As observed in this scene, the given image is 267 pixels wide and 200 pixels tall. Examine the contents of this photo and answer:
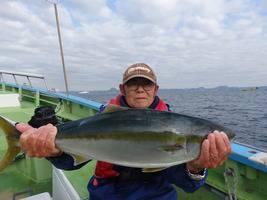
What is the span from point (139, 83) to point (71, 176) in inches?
110

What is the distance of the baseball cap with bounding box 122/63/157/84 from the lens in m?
3.09

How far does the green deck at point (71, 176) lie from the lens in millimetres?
3794

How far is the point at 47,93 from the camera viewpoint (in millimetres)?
10172

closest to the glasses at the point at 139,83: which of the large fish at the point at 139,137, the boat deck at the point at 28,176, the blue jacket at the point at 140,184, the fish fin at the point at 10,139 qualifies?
the large fish at the point at 139,137

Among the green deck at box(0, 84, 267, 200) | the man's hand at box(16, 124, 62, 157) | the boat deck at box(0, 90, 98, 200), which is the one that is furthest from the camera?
the boat deck at box(0, 90, 98, 200)

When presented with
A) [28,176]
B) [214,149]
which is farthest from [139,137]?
[28,176]

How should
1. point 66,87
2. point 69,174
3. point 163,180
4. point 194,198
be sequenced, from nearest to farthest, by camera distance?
point 163,180 → point 194,198 → point 69,174 → point 66,87

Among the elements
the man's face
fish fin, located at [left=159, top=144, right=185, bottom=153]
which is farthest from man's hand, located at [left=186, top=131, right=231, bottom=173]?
the man's face

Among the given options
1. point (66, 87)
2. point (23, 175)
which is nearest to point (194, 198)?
point (23, 175)

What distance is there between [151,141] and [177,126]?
0.26 meters

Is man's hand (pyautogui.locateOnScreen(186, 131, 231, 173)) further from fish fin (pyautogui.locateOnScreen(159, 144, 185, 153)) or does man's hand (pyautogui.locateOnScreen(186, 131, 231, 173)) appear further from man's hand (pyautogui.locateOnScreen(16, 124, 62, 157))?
man's hand (pyautogui.locateOnScreen(16, 124, 62, 157))

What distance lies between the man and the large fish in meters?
0.22

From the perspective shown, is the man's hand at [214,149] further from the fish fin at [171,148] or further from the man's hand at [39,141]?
the man's hand at [39,141]

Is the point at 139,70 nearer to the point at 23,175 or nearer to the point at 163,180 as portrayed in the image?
the point at 163,180
